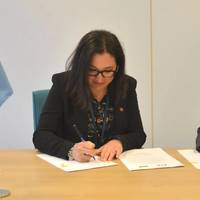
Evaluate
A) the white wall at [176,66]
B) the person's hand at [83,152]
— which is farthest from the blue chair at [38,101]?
the white wall at [176,66]

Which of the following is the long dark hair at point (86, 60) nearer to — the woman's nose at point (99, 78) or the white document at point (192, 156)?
the woman's nose at point (99, 78)

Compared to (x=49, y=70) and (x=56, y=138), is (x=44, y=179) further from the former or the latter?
(x=49, y=70)

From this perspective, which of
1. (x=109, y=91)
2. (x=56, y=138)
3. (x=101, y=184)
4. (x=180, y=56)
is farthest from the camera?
(x=180, y=56)

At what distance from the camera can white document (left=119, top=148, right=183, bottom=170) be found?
1717 millimetres

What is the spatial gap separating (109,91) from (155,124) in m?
1.16

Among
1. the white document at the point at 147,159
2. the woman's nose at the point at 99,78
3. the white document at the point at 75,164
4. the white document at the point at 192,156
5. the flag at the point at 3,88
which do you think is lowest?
the white document at the point at 192,156

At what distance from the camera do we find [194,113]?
323 centimetres

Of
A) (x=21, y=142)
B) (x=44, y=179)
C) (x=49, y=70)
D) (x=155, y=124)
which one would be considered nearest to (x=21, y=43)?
(x=49, y=70)

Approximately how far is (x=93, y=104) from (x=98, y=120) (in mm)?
89

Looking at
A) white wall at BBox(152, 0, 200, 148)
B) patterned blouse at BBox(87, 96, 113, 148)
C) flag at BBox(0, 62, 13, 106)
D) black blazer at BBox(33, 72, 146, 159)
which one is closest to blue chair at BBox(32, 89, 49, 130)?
black blazer at BBox(33, 72, 146, 159)

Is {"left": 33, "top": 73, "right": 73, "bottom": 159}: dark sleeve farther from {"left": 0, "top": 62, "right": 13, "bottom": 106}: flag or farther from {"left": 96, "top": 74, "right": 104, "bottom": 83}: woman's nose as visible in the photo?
{"left": 0, "top": 62, "right": 13, "bottom": 106}: flag

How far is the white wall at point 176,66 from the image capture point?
3115 mm

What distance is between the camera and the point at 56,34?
10.4 feet

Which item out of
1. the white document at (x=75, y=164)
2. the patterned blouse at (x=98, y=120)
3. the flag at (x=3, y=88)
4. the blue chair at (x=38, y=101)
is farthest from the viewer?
the blue chair at (x=38, y=101)
